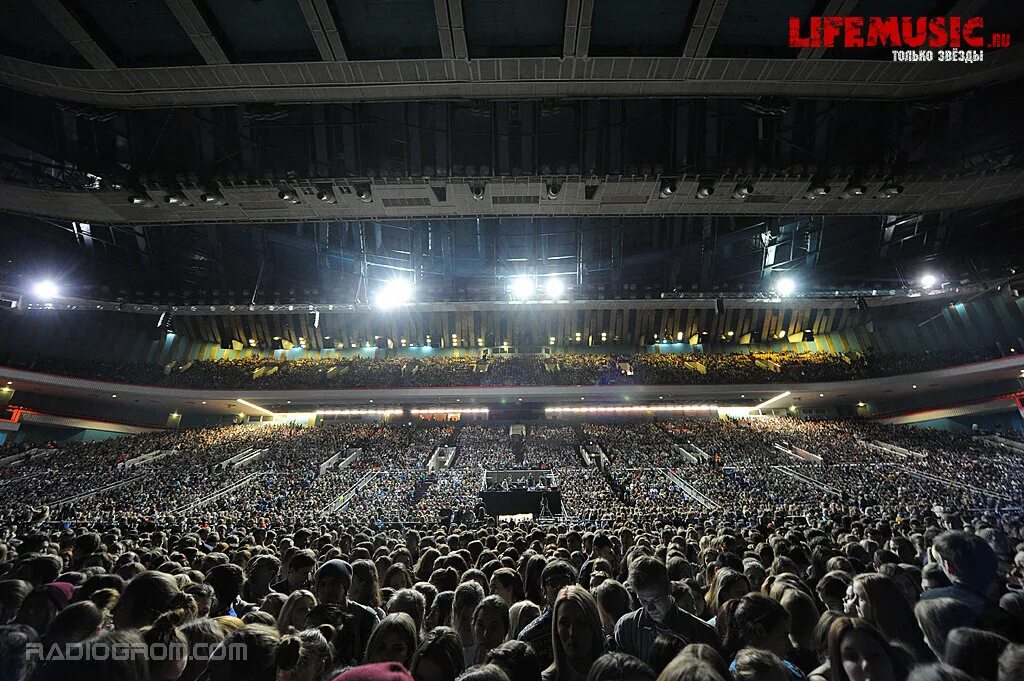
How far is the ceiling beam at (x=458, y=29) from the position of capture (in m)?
8.86

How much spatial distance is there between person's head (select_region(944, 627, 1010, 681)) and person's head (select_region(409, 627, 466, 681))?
91.1 inches

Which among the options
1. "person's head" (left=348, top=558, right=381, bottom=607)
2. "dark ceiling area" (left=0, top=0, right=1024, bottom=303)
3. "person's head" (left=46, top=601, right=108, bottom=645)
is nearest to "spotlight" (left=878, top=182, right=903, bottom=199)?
"dark ceiling area" (left=0, top=0, right=1024, bottom=303)

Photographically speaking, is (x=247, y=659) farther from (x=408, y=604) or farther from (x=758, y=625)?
(x=758, y=625)

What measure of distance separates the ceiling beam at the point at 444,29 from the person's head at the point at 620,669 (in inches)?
438

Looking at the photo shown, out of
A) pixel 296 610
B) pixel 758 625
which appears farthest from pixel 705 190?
pixel 296 610

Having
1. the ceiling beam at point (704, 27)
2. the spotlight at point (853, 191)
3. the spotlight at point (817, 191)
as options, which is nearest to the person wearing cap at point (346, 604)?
the ceiling beam at point (704, 27)

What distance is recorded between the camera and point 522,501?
1778cm

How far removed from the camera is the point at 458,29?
9.33 metres

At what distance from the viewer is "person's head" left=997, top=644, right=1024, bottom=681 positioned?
1.66m

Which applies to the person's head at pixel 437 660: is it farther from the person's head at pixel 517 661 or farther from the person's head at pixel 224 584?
the person's head at pixel 224 584

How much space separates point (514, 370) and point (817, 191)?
918 inches

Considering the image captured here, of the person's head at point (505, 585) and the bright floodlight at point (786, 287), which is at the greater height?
the bright floodlight at point (786, 287)

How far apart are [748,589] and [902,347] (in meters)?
39.6

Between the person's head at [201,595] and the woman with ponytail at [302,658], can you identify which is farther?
the person's head at [201,595]
